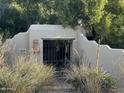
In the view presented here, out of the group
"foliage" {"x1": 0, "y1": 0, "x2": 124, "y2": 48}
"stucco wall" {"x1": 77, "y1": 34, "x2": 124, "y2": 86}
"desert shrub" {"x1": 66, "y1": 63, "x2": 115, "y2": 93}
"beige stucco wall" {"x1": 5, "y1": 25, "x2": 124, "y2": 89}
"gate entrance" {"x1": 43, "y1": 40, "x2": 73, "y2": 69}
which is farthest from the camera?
"gate entrance" {"x1": 43, "y1": 40, "x2": 73, "y2": 69}

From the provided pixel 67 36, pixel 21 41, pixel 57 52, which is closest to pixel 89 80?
pixel 67 36

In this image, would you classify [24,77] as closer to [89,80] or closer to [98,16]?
[89,80]

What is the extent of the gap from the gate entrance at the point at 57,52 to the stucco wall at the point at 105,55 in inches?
38.7

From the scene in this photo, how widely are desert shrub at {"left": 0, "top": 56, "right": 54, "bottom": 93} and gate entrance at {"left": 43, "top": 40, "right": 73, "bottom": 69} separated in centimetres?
424

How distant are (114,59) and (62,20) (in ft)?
12.0

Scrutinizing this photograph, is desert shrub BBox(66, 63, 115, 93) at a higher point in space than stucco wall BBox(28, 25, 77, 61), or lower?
lower

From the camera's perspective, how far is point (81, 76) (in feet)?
48.1

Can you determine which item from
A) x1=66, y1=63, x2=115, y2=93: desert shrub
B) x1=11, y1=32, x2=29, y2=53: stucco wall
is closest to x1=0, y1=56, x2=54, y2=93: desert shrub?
x1=66, y1=63, x2=115, y2=93: desert shrub

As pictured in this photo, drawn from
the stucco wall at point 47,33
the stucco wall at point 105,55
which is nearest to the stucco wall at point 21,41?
the stucco wall at point 47,33

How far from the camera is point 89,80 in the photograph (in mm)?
14141

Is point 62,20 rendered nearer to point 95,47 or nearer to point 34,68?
point 95,47

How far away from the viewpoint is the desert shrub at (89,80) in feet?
46.0

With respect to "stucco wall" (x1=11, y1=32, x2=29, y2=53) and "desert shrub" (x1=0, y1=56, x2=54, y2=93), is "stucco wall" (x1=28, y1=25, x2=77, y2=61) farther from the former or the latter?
"desert shrub" (x1=0, y1=56, x2=54, y2=93)

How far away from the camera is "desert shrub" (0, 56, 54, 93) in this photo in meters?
13.0
